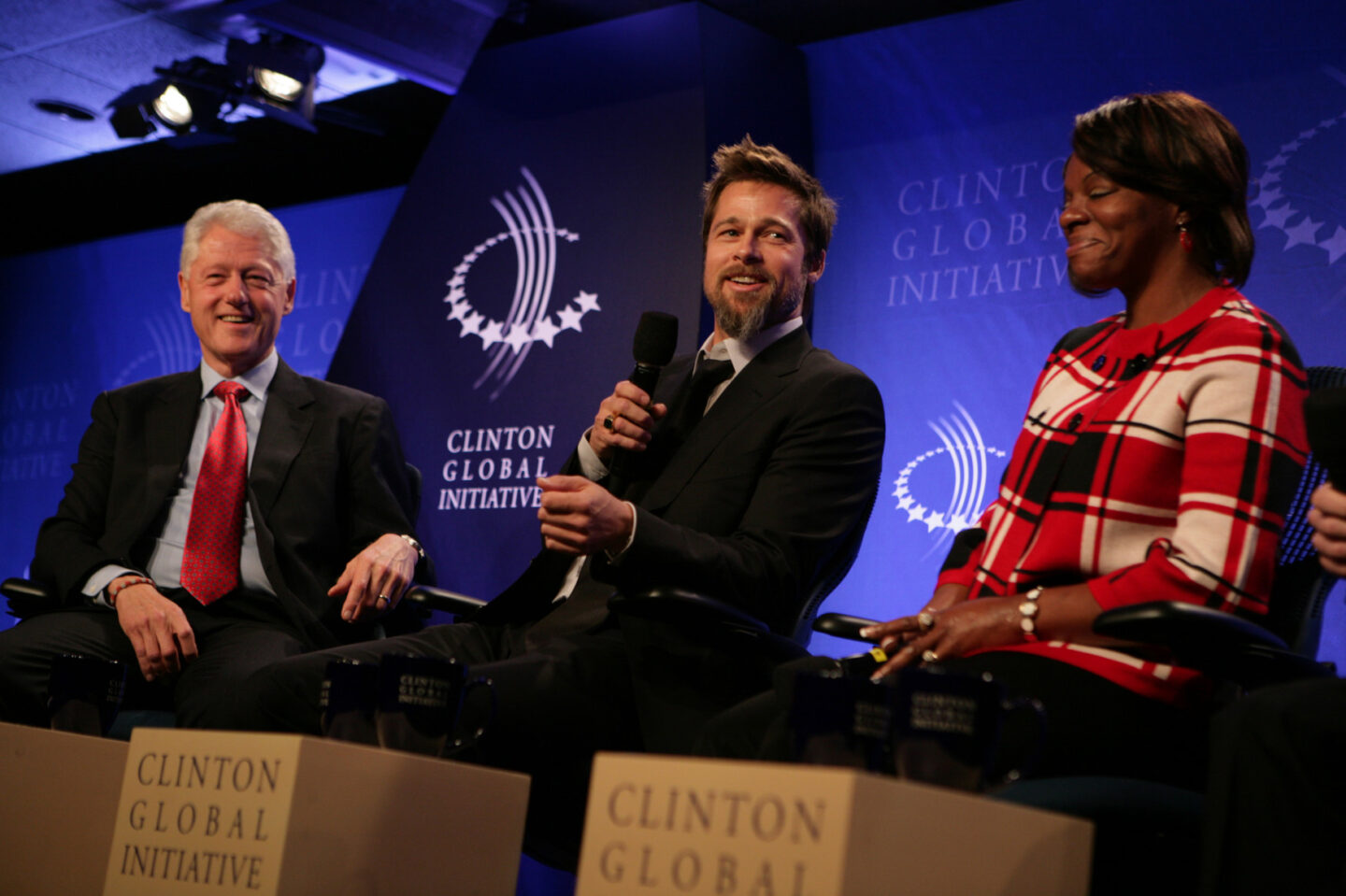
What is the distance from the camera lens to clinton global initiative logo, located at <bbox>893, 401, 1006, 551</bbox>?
369 cm

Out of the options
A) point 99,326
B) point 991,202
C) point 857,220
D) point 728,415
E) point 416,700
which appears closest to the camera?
point 416,700

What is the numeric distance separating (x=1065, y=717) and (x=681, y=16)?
327 cm

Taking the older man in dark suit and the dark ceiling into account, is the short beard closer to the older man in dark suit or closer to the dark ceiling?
the older man in dark suit

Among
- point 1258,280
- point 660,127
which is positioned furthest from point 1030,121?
point 660,127


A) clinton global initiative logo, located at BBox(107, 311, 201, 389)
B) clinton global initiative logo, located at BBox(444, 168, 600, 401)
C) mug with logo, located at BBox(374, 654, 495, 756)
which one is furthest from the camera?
clinton global initiative logo, located at BBox(107, 311, 201, 389)

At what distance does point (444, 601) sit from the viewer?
276cm

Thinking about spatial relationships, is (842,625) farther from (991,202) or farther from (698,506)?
(991,202)

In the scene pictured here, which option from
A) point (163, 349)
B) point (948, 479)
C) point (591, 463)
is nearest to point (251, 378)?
point (591, 463)

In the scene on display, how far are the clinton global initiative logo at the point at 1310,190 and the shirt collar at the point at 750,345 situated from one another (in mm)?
1449

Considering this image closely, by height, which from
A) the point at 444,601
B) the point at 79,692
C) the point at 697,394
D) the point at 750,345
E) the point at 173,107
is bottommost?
the point at 79,692

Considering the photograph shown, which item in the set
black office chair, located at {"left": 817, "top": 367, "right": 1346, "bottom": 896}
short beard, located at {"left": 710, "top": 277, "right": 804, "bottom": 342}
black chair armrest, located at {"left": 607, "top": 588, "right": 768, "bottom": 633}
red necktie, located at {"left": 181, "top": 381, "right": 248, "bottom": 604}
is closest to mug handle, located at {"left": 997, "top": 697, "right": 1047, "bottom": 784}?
black office chair, located at {"left": 817, "top": 367, "right": 1346, "bottom": 896}

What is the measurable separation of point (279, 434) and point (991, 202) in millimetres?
2113

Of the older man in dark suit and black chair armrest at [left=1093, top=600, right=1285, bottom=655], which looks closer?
black chair armrest at [left=1093, top=600, right=1285, bottom=655]

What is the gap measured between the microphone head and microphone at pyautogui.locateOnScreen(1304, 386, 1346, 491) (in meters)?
1.24
